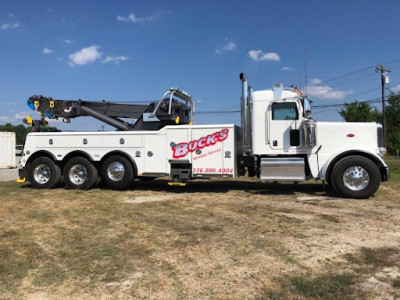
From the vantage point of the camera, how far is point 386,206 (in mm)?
8117

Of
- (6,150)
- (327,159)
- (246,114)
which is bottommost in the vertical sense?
(327,159)

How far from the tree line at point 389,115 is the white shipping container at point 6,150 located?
41.1 meters

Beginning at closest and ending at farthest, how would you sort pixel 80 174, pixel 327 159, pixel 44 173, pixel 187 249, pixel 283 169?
pixel 187 249, pixel 327 159, pixel 283 169, pixel 80 174, pixel 44 173

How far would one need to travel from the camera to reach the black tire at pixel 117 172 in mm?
10671

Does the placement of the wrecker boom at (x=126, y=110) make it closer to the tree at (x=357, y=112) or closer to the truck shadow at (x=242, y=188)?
the truck shadow at (x=242, y=188)

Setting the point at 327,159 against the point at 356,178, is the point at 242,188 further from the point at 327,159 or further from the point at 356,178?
the point at 356,178

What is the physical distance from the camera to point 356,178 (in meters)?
9.08

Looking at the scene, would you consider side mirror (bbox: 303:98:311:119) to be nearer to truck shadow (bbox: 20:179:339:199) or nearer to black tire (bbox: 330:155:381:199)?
black tire (bbox: 330:155:381:199)

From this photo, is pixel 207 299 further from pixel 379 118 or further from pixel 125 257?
pixel 379 118

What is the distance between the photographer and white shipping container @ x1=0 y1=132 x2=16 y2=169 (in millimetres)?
23781

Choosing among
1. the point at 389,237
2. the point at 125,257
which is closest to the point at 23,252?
the point at 125,257

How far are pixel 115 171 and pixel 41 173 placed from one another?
268cm

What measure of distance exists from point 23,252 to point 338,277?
4.07 meters

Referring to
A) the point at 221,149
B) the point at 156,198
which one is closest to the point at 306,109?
the point at 221,149
